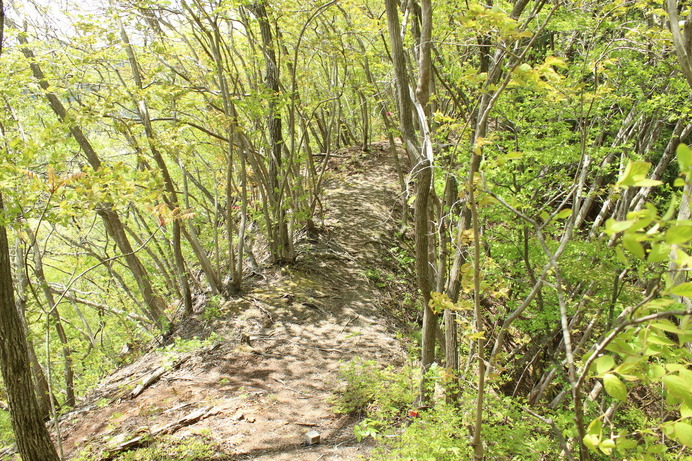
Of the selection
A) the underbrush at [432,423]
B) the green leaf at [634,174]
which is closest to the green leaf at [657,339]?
the green leaf at [634,174]

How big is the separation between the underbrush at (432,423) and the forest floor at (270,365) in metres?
0.28

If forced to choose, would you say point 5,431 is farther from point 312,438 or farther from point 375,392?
point 375,392

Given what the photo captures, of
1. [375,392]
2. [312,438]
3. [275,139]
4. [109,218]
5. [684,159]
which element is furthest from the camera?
[275,139]

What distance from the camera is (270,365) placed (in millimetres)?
5102

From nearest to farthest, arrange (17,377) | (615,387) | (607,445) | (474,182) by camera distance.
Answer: (615,387)
(607,445)
(474,182)
(17,377)

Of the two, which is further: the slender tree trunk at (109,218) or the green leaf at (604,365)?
the slender tree trunk at (109,218)

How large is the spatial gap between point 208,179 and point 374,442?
811cm

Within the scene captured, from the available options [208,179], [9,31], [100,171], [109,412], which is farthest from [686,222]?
[208,179]

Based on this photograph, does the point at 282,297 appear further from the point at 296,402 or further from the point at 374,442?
the point at 374,442

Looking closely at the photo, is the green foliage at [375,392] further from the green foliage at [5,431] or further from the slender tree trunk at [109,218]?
the green foliage at [5,431]

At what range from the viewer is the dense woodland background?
187 cm

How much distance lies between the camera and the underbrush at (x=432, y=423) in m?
2.84

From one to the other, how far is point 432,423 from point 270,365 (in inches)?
99.0

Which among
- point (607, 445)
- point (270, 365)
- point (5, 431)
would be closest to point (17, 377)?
point (270, 365)
